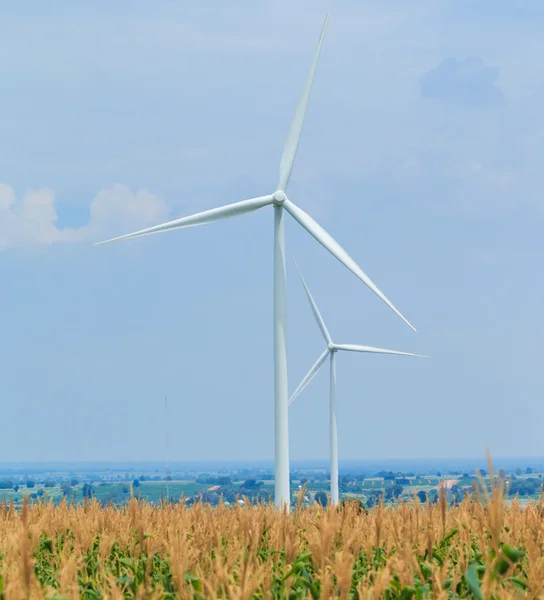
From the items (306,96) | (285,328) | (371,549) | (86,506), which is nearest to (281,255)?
(285,328)

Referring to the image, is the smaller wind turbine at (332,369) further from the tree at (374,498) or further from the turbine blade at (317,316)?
the tree at (374,498)

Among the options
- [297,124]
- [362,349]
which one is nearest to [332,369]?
[362,349]

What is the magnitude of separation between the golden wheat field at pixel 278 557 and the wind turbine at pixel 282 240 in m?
13.7

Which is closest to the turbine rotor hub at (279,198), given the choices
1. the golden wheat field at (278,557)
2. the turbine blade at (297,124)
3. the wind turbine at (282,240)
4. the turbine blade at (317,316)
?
the wind turbine at (282,240)

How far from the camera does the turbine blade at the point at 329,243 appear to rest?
26795mm

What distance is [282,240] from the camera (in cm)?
2591

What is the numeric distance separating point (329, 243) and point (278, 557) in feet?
66.6

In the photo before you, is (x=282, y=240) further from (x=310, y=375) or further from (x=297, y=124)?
(x=310, y=375)

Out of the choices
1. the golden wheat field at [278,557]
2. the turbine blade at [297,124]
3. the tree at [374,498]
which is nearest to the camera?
the golden wheat field at [278,557]

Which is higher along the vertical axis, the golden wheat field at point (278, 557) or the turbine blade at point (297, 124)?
the turbine blade at point (297, 124)

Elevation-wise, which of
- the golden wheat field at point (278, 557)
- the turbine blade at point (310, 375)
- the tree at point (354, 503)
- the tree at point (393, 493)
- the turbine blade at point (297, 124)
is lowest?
the golden wheat field at point (278, 557)

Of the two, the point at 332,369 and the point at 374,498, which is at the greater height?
the point at 332,369

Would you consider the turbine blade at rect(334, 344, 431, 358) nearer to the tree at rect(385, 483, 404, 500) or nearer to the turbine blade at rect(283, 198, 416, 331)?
the turbine blade at rect(283, 198, 416, 331)

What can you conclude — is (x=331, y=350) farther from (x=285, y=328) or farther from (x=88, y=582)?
(x=88, y=582)
